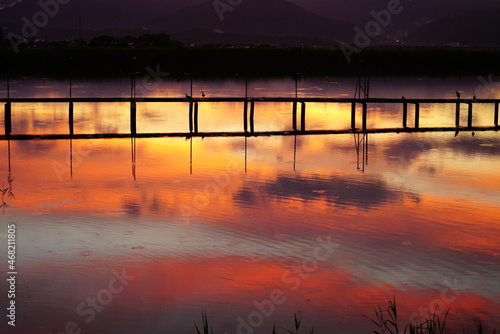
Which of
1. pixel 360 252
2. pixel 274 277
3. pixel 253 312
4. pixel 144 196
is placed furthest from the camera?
pixel 144 196

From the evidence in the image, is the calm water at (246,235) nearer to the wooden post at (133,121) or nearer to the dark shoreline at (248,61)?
the wooden post at (133,121)

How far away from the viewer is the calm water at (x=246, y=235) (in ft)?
41.7

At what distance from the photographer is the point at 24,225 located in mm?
17938

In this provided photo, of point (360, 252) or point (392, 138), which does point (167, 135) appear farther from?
point (360, 252)

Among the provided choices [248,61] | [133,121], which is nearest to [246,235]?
[133,121]

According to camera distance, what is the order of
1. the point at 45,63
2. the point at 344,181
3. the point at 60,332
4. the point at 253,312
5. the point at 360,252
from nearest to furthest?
the point at 60,332 → the point at 253,312 → the point at 360,252 → the point at 344,181 → the point at 45,63

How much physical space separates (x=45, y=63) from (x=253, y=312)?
100020mm

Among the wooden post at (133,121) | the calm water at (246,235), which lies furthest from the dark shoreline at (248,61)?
the calm water at (246,235)

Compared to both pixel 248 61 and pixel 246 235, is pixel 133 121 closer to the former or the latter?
pixel 246 235

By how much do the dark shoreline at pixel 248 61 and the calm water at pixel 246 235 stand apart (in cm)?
7302

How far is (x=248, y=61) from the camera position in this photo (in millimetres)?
120938

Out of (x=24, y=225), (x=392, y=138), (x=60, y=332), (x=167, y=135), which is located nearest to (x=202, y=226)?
(x=24, y=225)

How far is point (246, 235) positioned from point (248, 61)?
10484 cm

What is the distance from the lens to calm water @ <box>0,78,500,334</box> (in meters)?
12.7
